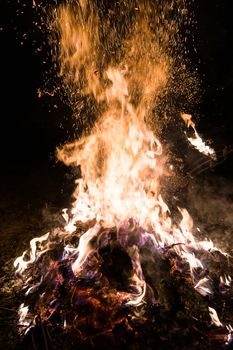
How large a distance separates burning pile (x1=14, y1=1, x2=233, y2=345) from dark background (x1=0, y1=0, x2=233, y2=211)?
4463 millimetres

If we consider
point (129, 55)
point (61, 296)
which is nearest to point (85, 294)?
point (61, 296)

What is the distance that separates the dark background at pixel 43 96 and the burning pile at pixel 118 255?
4463 mm

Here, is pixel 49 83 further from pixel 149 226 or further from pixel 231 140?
pixel 149 226

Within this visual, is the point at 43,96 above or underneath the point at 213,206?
above

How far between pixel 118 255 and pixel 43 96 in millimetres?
12515

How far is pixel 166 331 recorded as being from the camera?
336 cm

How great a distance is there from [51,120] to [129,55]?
6.85 m

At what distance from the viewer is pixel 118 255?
3.91 metres

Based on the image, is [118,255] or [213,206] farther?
[213,206]

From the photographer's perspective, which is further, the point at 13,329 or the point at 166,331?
the point at 13,329

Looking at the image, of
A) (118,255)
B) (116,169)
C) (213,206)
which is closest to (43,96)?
(116,169)

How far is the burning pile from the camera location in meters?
3.49

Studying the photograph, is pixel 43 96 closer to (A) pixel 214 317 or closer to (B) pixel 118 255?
(B) pixel 118 255

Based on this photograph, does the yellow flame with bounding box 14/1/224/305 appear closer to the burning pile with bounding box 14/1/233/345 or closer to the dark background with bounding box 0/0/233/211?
the burning pile with bounding box 14/1/233/345
